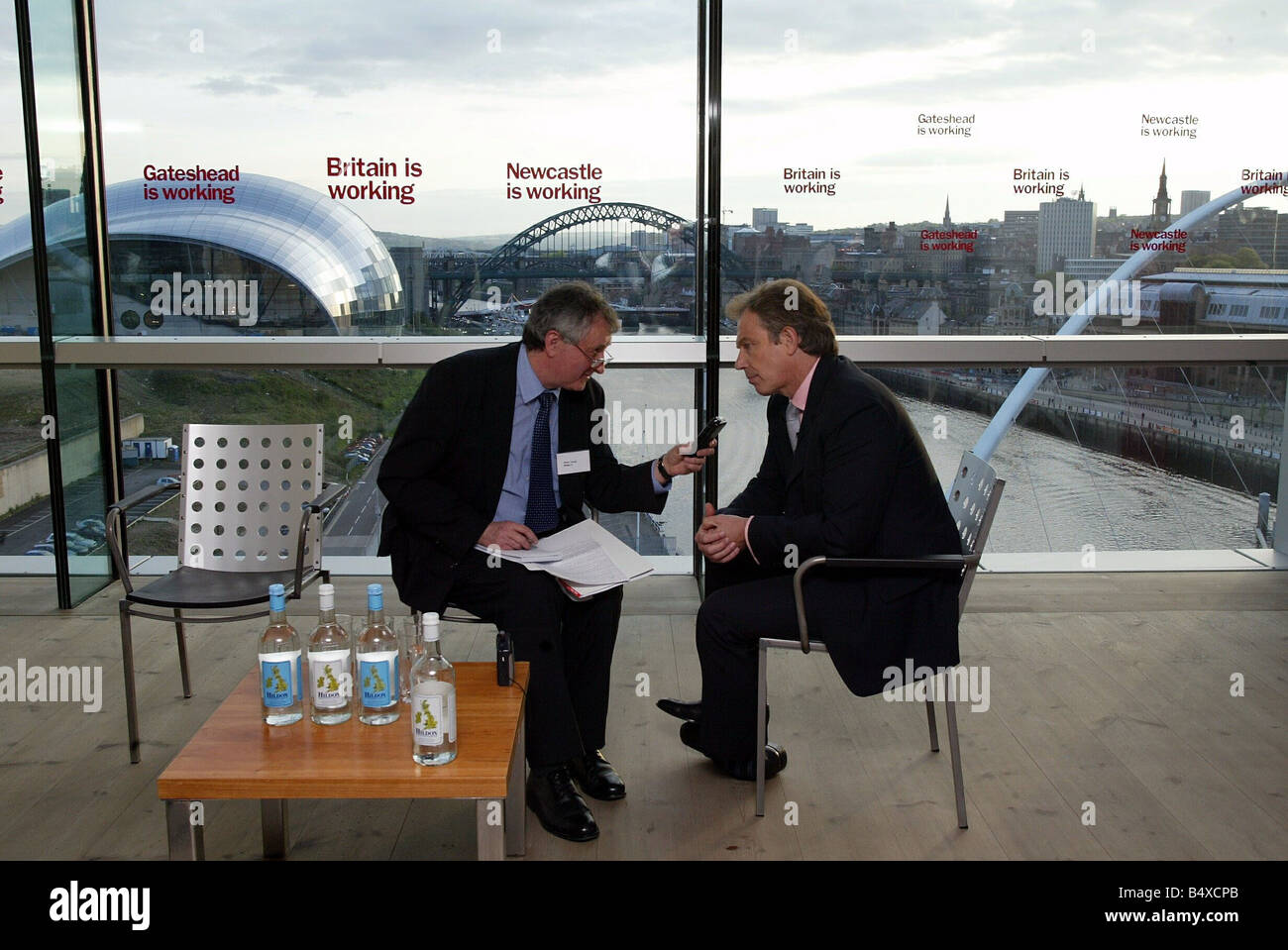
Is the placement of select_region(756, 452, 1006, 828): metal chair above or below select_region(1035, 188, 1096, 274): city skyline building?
below

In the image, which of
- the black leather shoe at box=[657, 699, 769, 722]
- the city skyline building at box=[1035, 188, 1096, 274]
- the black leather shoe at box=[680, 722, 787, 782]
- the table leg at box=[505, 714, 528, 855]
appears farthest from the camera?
the city skyline building at box=[1035, 188, 1096, 274]

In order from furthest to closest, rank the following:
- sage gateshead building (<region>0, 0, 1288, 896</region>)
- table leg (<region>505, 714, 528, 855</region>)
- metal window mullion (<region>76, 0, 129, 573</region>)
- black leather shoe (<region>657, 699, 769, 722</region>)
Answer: metal window mullion (<region>76, 0, 129, 573</region>) < sage gateshead building (<region>0, 0, 1288, 896</region>) < black leather shoe (<region>657, 699, 769, 722</region>) < table leg (<region>505, 714, 528, 855</region>)

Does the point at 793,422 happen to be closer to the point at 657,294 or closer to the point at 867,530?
the point at 867,530

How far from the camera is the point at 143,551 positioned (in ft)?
16.3

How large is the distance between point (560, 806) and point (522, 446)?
938 millimetres

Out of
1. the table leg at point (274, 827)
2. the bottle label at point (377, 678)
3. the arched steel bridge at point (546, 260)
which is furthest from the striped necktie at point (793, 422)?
the arched steel bridge at point (546, 260)

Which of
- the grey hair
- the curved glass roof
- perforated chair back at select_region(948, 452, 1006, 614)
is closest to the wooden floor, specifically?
perforated chair back at select_region(948, 452, 1006, 614)

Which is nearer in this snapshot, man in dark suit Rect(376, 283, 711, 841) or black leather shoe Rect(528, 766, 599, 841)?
black leather shoe Rect(528, 766, 599, 841)

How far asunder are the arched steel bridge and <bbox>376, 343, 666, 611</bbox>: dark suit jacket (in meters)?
Result: 1.57

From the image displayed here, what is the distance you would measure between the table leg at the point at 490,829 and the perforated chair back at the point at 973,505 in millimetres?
1216

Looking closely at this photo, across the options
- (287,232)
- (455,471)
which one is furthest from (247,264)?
(455,471)

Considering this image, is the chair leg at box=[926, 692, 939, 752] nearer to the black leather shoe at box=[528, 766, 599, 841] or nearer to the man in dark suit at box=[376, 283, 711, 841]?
the man in dark suit at box=[376, 283, 711, 841]

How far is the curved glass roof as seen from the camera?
15.4 ft
